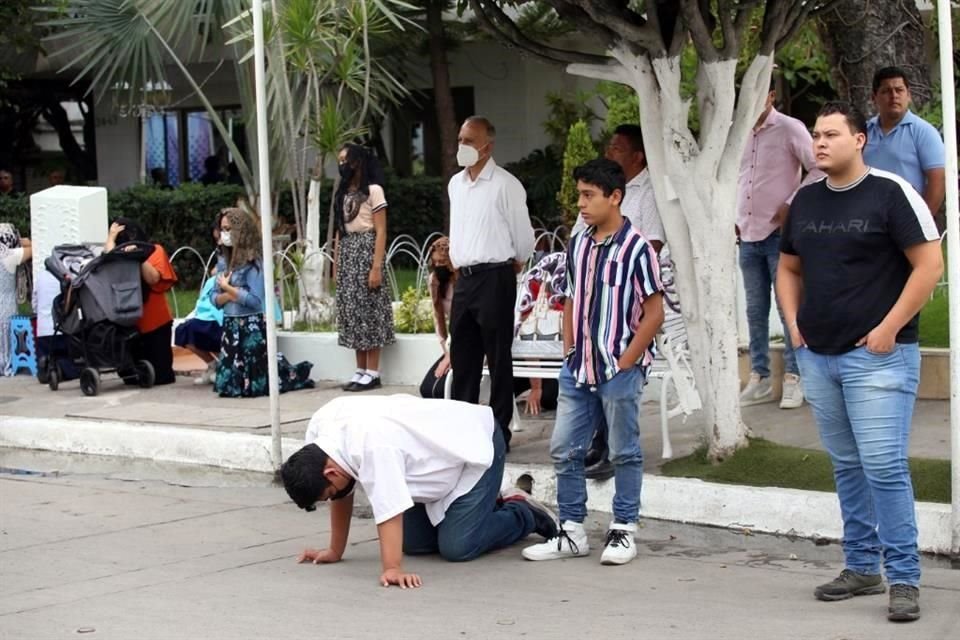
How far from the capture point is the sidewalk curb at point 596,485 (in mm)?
6586

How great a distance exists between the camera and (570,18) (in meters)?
7.62

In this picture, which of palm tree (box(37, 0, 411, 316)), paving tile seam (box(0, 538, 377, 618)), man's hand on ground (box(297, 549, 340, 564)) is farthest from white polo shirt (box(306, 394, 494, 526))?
palm tree (box(37, 0, 411, 316))

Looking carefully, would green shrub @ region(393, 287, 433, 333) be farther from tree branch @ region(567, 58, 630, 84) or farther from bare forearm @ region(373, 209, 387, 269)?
tree branch @ region(567, 58, 630, 84)

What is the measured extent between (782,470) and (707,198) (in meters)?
1.35

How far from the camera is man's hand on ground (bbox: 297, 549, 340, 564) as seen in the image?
6434 mm

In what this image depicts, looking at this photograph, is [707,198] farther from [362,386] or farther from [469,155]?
[362,386]

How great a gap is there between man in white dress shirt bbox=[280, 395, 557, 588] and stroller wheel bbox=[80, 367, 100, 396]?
495 cm

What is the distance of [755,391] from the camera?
9.08 metres

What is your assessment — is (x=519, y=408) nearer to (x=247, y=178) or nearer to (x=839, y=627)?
(x=839, y=627)

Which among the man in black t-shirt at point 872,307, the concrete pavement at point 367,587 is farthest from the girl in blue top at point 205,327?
the man in black t-shirt at point 872,307

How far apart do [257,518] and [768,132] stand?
11.7 feet

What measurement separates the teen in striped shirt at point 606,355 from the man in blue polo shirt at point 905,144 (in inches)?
76.4

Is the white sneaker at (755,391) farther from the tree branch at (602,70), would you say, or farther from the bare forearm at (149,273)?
the bare forearm at (149,273)

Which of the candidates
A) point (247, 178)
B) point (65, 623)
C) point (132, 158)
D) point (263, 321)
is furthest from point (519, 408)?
point (132, 158)
